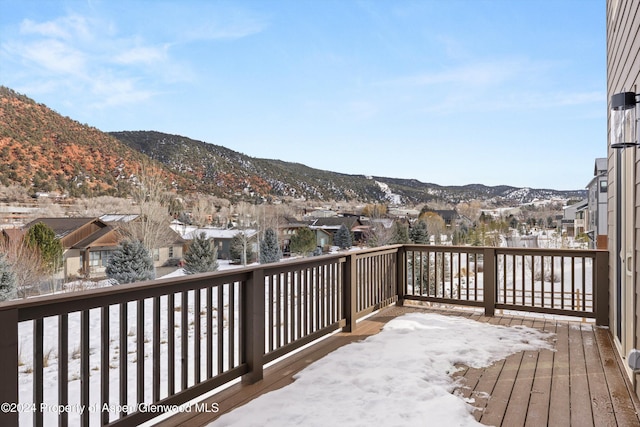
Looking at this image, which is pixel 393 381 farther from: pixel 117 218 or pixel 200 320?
pixel 117 218

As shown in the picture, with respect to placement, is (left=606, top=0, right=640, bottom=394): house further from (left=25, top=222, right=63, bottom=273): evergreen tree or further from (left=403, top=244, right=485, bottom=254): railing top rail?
(left=25, top=222, right=63, bottom=273): evergreen tree

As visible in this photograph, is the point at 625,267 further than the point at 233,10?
No

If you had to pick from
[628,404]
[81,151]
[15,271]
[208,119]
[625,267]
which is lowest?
[15,271]

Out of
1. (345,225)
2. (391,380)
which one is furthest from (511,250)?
(345,225)

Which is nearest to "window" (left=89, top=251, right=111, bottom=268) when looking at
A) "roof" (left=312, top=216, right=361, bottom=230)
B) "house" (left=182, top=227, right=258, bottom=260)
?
"house" (left=182, top=227, right=258, bottom=260)

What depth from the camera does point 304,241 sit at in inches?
1108

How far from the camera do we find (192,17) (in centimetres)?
2561

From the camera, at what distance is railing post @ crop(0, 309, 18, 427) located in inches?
59.1

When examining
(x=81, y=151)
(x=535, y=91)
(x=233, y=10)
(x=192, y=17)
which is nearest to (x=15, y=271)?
(x=81, y=151)

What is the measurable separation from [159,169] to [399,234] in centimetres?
1553

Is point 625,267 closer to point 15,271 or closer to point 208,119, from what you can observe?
point 15,271

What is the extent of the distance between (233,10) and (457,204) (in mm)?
19208

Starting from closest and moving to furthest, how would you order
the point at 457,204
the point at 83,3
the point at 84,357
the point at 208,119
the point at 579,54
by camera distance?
the point at 84,357 → the point at 579,54 → the point at 457,204 → the point at 83,3 → the point at 208,119

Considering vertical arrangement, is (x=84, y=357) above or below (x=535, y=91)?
below
